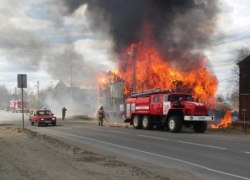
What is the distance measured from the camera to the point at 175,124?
25297mm

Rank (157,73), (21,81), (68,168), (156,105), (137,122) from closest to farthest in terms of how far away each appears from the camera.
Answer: (68,168)
(21,81)
(156,105)
(137,122)
(157,73)

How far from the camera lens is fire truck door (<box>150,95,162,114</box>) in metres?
27.5

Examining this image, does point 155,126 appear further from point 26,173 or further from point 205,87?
point 26,173

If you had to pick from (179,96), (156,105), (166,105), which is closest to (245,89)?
(179,96)

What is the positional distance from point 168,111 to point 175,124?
147cm

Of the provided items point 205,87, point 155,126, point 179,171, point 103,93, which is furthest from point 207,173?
point 103,93

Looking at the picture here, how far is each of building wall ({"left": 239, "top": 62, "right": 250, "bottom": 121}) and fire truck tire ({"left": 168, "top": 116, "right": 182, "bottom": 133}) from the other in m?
8.10

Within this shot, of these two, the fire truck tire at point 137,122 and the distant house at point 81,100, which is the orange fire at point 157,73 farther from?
the distant house at point 81,100

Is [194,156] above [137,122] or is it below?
below

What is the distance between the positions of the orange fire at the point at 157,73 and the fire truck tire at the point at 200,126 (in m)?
7.99

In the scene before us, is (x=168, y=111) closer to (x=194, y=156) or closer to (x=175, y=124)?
(x=175, y=124)

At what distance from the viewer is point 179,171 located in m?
10.8

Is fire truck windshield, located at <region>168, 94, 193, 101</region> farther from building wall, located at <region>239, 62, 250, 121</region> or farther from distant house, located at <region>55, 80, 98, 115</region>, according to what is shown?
distant house, located at <region>55, 80, 98, 115</region>

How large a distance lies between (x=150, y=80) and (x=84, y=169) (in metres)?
30.9
